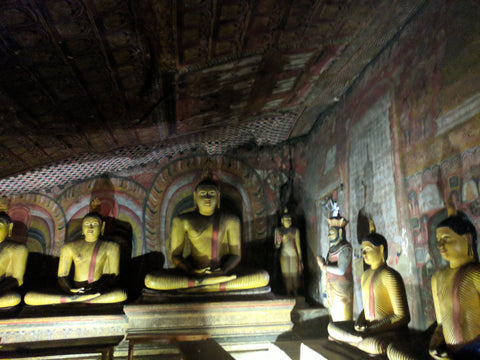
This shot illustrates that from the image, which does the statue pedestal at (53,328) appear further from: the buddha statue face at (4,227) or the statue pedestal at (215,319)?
the buddha statue face at (4,227)

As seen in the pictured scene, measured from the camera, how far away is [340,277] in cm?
352

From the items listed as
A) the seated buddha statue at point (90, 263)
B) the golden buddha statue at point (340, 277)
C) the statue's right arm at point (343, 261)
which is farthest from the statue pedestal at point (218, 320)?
the seated buddha statue at point (90, 263)

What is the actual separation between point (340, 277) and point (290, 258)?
4.01 ft

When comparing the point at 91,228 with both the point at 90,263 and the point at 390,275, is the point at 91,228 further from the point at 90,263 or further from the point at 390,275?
the point at 390,275

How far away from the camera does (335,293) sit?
3506 mm

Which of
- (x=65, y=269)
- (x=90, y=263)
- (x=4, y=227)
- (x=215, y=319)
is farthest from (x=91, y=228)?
(x=215, y=319)

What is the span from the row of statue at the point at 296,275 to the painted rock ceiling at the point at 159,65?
123 cm

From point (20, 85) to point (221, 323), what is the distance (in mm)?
2839

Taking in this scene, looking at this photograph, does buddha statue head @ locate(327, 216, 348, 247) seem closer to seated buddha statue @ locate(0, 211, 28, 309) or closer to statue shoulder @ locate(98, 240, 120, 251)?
statue shoulder @ locate(98, 240, 120, 251)

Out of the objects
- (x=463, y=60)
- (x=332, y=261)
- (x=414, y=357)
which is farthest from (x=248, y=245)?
(x=463, y=60)

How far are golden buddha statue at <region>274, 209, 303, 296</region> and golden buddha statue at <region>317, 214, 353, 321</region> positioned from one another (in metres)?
1.04

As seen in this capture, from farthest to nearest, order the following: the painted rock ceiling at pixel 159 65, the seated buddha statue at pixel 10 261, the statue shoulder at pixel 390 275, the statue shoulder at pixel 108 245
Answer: the statue shoulder at pixel 108 245
the seated buddha statue at pixel 10 261
the statue shoulder at pixel 390 275
the painted rock ceiling at pixel 159 65

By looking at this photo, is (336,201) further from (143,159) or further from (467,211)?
(143,159)

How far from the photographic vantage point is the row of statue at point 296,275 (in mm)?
1962
